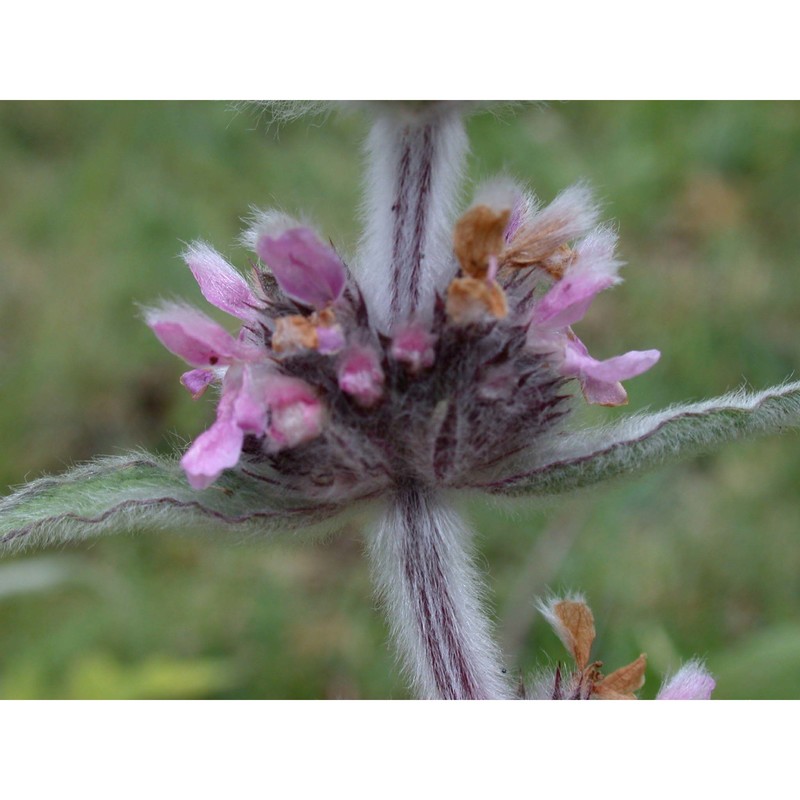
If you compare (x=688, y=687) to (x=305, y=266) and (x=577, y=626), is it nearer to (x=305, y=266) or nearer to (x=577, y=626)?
(x=577, y=626)

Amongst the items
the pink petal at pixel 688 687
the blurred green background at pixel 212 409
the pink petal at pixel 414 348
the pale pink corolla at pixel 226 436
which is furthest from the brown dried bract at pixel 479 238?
the blurred green background at pixel 212 409

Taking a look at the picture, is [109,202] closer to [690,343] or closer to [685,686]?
[690,343]

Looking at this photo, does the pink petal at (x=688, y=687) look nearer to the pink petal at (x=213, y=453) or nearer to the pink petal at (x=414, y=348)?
the pink petal at (x=414, y=348)

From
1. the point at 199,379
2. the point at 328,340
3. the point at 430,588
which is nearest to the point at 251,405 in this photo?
the point at 328,340

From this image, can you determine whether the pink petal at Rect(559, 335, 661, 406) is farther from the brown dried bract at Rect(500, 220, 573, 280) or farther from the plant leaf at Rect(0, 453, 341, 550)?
the plant leaf at Rect(0, 453, 341, 550)

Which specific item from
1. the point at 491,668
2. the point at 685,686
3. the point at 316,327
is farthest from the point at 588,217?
the point at 685,686
